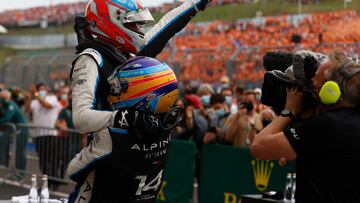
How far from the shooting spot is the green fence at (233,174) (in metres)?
11.1

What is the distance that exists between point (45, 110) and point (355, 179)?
12.8m

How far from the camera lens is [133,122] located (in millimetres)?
4484

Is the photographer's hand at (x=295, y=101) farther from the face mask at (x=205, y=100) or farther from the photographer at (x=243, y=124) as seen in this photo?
the face mask at (x=205, y=100)

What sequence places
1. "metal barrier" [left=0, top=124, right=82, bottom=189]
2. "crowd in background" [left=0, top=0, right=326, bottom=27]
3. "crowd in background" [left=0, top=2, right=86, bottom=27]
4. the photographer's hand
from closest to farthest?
the photographer's hand, "metal barrier" [left=0, top=124, right=82, bottom=189], "crowd in background" [left=0, top=0, right=326, bottom=27], "crowd in background" [left=0, top=2, right=86, bottom=27]

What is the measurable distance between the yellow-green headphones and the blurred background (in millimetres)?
5176

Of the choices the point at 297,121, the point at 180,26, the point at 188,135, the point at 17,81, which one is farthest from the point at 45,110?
the point at 297,121

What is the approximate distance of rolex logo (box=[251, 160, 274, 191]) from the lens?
11141mm

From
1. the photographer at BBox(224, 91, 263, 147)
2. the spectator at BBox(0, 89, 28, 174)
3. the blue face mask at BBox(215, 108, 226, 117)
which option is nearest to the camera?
the photographer at BBox(224, 91, 263, 147)

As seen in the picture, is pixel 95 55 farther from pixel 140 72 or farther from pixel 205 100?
pixel 205 100

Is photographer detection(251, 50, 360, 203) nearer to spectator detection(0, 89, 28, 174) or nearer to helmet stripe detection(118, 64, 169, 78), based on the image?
helmet stripe detection(118, 64, 169, 78)

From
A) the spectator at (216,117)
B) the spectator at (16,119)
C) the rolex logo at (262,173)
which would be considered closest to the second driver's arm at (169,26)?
the rolex logo at (262,173)

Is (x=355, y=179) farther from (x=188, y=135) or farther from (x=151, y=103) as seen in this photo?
(x=188, y=135)

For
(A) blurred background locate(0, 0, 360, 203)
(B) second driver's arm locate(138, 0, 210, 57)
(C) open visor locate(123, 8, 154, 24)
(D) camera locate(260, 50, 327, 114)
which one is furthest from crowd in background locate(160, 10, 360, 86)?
(D) camera locate(260, 50, 327, 114)

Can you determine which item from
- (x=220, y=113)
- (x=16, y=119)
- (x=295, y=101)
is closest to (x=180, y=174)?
(x=220, y=113)
